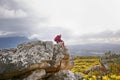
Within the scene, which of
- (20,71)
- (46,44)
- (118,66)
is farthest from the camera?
(118,66)

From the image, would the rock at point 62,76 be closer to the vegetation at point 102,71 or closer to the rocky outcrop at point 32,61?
the rocky outcrop at point 32,61

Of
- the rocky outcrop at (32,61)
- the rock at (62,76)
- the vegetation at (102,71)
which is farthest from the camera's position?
the vegetation at (102,71)

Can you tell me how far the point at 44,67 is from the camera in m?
28.4

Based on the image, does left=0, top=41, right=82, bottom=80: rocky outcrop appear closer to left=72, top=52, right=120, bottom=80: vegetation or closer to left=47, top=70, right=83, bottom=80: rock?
left=47, top=70, right=83, bottom=80: rock

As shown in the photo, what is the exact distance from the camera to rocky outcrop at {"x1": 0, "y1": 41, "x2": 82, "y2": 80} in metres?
27.3

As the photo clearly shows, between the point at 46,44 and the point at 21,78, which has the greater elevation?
the point at 46,44

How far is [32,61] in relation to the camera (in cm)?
2756

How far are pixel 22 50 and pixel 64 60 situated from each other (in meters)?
4.80

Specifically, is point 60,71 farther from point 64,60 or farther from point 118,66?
point 118,66

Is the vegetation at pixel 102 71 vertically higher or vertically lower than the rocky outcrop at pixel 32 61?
lower

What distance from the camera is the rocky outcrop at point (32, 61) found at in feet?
89.5

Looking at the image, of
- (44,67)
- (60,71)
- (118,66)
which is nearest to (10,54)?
(44,67)

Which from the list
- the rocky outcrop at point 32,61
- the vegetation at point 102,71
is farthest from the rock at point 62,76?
the vegetation at point 102,71

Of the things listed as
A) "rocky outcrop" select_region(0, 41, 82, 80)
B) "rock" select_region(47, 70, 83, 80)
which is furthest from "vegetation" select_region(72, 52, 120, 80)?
"rocky outcrop" select_region(0, 41, 82, 80)
